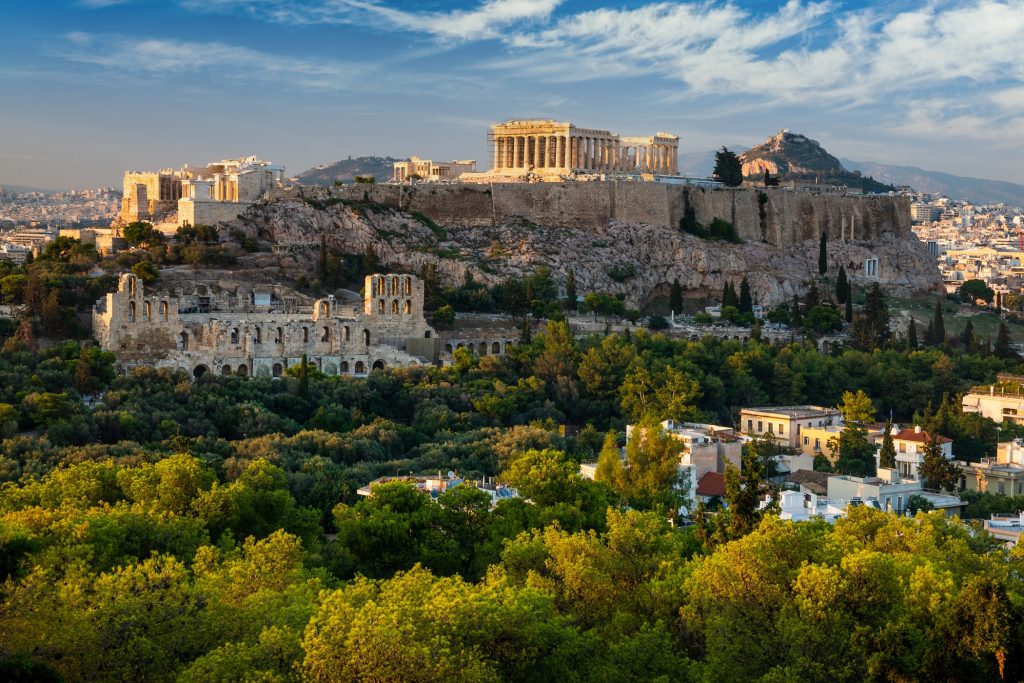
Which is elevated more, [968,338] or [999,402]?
[968,338]

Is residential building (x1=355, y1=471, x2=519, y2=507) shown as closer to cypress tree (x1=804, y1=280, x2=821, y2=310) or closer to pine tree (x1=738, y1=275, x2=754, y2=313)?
pine tree (x1=738, y1=275, x2=754, y2=313)

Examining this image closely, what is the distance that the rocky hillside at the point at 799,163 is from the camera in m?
122

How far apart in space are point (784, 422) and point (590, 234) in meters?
22.5

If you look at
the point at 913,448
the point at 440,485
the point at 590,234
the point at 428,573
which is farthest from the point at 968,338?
the point at 428,573

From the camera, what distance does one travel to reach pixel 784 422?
4156 cm

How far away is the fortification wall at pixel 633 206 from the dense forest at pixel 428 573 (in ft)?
85.2

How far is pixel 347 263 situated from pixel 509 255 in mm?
6943

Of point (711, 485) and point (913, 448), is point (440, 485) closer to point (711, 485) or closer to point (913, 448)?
point (711, 485)

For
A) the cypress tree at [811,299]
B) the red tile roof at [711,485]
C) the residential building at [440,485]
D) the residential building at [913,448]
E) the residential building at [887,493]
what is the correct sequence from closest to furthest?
the residential building at [440,485], the residential building at [887,493], the red tile roof at [711,485], the residential building at [913,448], the cypress tree at [811,299]

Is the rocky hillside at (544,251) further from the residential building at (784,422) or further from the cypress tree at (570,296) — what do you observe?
the residential building at (784,422)

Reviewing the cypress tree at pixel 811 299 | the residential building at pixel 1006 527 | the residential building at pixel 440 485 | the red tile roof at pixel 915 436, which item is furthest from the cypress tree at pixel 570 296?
the residential building at pixel 1006 527

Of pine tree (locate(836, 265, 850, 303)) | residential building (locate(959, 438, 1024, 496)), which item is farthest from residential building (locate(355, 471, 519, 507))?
pine tree (locate(836, 265, 850, 303))

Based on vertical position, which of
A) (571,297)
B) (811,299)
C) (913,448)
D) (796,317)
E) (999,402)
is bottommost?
(913,448)

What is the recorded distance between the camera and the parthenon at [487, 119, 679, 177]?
70.0 m
